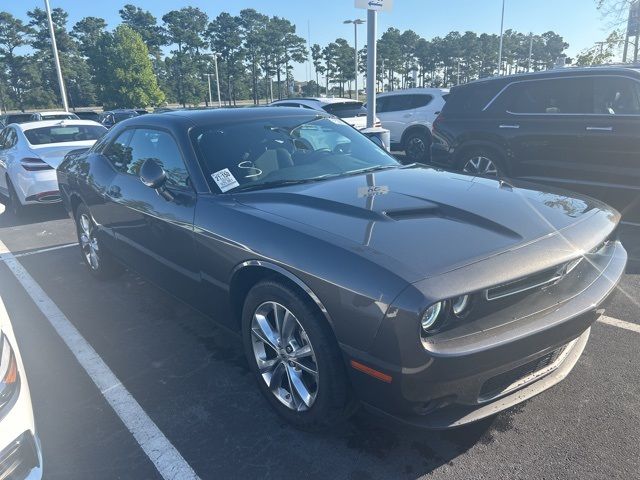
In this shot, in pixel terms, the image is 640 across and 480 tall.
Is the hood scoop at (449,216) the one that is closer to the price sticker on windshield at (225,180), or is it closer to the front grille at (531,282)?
the front grille at (531,282)

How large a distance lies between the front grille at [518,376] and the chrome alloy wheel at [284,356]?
0.79m

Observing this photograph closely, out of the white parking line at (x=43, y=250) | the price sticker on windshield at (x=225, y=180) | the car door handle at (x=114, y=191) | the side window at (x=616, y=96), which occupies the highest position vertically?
the side window at (x=616, y=96)

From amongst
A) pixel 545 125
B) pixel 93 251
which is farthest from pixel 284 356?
pixel 545 125

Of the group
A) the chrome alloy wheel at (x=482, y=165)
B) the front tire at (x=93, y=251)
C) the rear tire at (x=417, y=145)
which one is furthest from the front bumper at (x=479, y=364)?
the rear tire at (x=417, y=145)

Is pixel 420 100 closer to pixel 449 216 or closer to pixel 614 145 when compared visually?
pixel 614 145

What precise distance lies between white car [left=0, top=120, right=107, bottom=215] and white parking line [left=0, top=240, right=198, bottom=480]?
11.4 ft

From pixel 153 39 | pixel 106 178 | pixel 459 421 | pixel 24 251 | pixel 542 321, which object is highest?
pixel 153 39

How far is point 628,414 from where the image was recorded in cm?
261

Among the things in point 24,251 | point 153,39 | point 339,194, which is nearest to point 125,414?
point 339,194

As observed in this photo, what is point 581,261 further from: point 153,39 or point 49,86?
point 153,39

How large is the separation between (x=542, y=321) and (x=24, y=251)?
617 cm

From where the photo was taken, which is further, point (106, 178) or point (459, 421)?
point (106, 178)

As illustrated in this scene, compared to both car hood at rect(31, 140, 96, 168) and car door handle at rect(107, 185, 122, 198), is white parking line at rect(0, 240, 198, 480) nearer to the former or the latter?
car door handle at rect(107, 185, 122, 198)

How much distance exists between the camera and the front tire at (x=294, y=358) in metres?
2.30
